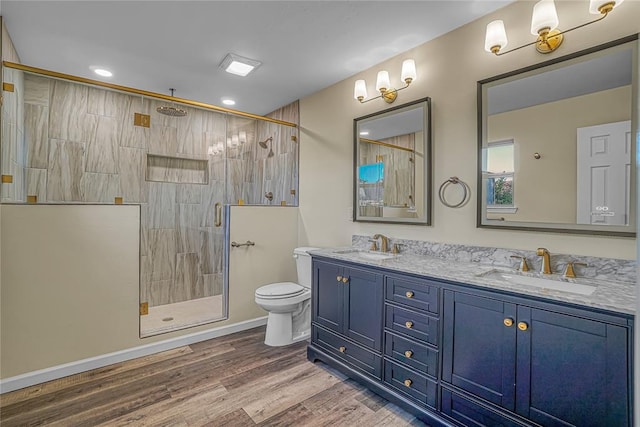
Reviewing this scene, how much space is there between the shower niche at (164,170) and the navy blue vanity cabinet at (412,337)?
176 centimetres

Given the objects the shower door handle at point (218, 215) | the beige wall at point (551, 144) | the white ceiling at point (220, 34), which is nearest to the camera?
the beige wall at point (551, 144)

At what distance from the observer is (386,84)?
253cm

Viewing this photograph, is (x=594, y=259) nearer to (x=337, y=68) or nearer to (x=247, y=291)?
(x=337, y=68)

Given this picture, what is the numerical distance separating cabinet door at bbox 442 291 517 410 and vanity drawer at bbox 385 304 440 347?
0.08 metres

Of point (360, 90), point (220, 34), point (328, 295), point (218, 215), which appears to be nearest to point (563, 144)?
point (360, 90)

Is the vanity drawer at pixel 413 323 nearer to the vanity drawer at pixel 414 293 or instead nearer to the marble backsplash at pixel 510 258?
the vanity drawer at pixel 414 293

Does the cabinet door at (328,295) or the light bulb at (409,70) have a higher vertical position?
the light bulb at (409,70)

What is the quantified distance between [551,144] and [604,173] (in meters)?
0.29

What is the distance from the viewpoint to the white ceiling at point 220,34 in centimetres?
200

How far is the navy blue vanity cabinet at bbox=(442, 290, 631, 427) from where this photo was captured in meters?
1.20

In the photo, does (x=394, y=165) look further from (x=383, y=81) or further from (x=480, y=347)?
(x=480, y=347)

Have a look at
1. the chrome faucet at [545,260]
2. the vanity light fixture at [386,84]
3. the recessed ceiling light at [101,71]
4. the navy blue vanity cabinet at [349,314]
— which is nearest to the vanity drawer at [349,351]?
the navy blue vanity cabinet at [349,314]

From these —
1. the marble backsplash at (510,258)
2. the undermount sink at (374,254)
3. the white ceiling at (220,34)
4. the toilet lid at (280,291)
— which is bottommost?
the toilet lid at (280,291)

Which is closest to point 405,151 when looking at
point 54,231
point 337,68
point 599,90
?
point 337,68
